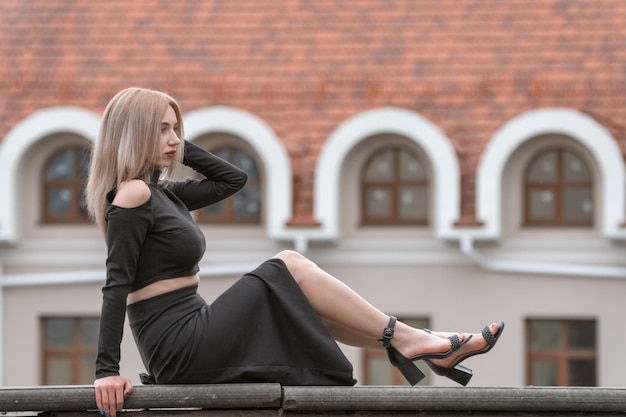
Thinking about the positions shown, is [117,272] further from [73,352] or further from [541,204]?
[73,352]

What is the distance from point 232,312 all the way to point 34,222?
48.9ft

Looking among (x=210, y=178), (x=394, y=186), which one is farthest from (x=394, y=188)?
(x=210, y=178)

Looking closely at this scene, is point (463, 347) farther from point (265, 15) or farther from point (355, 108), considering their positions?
point (265, 15)

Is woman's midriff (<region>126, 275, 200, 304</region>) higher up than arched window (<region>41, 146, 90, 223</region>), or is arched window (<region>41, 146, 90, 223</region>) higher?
arched window (<region>41, 146, 90, 223</region>)

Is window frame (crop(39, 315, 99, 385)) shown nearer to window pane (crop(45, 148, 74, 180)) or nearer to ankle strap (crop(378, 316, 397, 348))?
window pane (crop(45, 148, 74, 180))

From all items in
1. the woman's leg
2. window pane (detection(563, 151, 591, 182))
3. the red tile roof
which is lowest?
the woman's leg

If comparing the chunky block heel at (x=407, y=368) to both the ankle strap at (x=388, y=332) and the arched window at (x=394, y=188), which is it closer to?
the ankle strap at (x=388, y=332)

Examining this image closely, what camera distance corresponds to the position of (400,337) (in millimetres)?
5324

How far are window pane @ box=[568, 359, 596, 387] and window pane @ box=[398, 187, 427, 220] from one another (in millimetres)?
3036

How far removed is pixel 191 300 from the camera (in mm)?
5207

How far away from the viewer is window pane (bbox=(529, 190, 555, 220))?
18797 millimetres

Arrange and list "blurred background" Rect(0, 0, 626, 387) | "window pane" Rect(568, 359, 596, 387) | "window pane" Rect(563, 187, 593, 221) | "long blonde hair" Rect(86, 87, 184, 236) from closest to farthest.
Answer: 1. "long blonde hair" Rect(86, 87, 184, 236)
2. "blurred background" Rect(0, 0, 626, 387)
3. "window pane" Rect(568, 359, 596, 387)
4. "window pane" Rect(563, 187, 593, 221)

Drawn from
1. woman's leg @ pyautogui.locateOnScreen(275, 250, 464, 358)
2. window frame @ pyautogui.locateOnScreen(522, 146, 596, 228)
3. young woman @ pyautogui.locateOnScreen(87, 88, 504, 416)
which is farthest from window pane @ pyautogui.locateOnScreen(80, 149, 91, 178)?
woman's leg @ pyautogui.locateOnScreen(275, 250, 464, 358)

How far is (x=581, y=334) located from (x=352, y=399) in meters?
13.9
